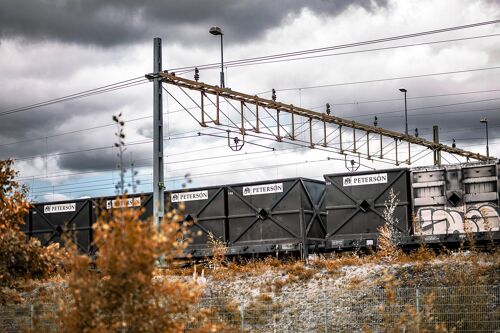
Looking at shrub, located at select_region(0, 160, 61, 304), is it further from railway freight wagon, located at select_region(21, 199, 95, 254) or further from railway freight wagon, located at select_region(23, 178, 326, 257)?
railway freight wagon, located at select_region(21, 199, 95, 254)

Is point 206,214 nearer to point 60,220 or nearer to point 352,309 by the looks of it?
point 60,220

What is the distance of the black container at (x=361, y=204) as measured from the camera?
78.3 feet

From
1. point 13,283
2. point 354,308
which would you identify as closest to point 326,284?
point 354,308

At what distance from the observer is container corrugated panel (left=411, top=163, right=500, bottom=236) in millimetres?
22516

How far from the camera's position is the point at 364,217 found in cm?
2447

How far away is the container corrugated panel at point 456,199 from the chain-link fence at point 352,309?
448 cm

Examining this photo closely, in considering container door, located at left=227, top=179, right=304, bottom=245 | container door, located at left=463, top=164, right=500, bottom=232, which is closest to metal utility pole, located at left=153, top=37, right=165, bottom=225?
container door, located at left=227, top=179, right=304, bottom=245

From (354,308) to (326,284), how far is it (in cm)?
226

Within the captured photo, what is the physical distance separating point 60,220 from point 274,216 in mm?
11983

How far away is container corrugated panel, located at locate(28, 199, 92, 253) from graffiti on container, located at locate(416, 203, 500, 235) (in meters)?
15.6

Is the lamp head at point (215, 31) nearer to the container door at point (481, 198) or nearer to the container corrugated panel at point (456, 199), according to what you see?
the container corrugated panel at point (456, 199)

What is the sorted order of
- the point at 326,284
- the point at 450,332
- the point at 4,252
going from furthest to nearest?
the point at 326,284, the point at 450,332, the point at 4,252

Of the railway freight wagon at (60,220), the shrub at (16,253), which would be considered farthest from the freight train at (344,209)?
the shrub at (16,253)

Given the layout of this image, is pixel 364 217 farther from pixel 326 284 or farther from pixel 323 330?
pixel 323 330
